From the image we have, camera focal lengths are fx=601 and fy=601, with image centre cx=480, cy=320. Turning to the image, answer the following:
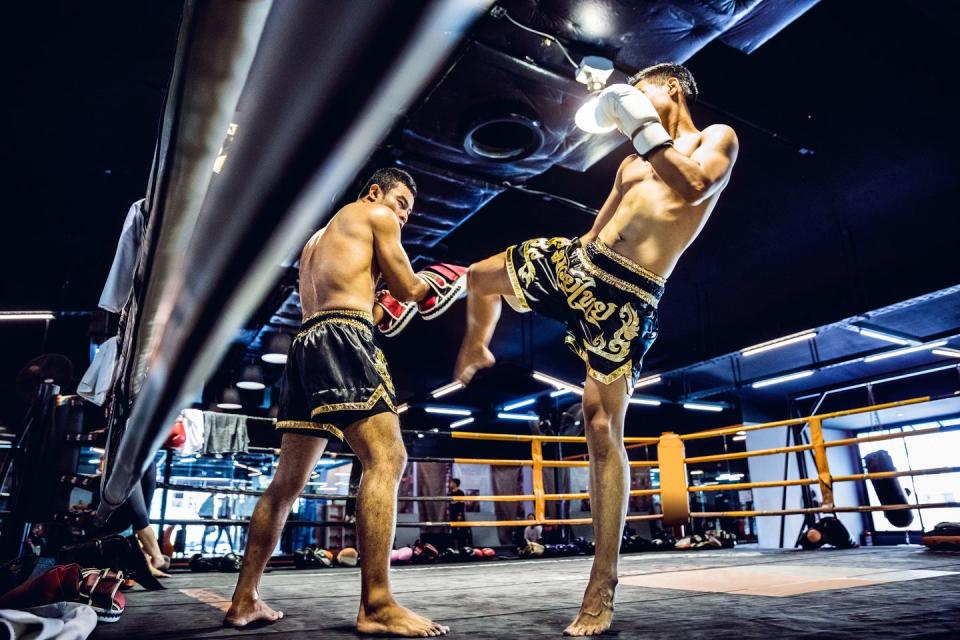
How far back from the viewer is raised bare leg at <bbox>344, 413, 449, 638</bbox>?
1.50m

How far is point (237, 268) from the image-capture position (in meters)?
0.44

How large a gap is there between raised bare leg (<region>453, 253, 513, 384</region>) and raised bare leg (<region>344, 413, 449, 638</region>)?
16.1 inches

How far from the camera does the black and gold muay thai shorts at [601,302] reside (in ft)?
6.07

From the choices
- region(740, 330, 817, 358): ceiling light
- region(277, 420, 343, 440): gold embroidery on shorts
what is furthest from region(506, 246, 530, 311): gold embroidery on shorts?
region(740, 330, 817, 358): ceiling light

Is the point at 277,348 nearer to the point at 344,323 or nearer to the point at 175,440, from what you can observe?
the point at 175,440

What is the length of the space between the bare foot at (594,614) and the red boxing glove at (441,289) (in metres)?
0.92

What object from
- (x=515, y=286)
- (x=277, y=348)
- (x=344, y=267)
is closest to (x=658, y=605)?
(x=515, y=286)

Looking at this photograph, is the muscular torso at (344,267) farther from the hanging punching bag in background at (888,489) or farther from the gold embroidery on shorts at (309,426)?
the hanging punching bag in background at (888,489)

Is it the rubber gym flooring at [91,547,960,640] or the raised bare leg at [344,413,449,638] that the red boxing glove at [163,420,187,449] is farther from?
the raised bare leg at [344,413,449,638]

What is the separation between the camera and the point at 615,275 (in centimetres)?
189

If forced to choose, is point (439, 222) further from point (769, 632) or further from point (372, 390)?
point (769, 632)

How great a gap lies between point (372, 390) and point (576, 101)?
3.11 m

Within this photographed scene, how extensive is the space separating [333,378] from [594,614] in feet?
3.14

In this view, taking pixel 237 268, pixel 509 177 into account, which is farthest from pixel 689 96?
pixel 509 177
